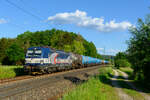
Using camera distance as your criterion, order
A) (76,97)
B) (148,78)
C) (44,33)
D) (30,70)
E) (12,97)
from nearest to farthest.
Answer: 1. (76,97)
2. (12,97)
3. (148,78)
4. (30,70)
5. (44,33)

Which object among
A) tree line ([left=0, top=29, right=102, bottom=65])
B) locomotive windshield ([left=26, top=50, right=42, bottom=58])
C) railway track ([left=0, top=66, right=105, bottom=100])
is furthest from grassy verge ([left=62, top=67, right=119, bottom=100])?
tree line ([left=0, top=29, right=102, bottom=65])

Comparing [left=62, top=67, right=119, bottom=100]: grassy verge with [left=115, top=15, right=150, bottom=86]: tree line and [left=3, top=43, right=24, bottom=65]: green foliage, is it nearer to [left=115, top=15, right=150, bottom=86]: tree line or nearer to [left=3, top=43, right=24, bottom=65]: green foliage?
[left=115, top=15, right=150, bottom=86]: tree line

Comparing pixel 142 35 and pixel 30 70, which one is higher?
pixel 142 35

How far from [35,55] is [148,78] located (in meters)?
13.0

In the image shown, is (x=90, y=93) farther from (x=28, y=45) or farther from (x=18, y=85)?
(x=28, y=45)

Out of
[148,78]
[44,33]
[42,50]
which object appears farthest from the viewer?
[44,33]

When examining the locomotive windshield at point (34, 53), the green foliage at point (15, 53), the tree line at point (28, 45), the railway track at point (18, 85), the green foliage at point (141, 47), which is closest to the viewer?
the railway track at point (18, 85)

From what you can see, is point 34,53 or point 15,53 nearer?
point 34,53

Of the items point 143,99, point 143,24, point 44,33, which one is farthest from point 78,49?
point 143,99

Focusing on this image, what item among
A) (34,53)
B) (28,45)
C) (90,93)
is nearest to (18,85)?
(90,93)

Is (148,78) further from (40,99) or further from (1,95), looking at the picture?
(1,95)

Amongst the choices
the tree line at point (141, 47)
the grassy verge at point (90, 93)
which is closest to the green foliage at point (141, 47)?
the tree line at point (141, 47)

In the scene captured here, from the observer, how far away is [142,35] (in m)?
16.2

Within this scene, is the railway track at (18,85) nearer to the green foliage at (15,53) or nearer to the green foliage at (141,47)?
the green foliage at (141,47)
